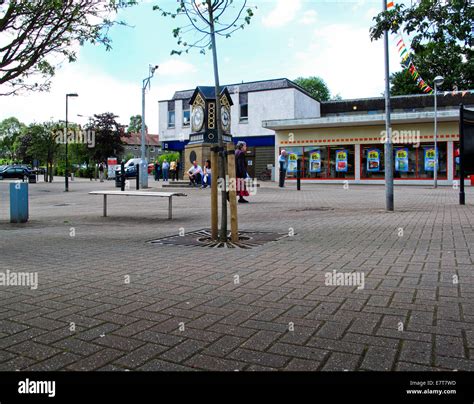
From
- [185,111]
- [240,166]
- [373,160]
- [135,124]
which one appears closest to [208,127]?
[240,166]

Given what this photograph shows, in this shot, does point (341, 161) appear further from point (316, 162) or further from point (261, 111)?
point (261, 111)

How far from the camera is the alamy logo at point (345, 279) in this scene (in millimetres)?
4941

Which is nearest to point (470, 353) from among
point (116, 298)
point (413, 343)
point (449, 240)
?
point (413, 343)

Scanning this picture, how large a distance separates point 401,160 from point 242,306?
1258 inches

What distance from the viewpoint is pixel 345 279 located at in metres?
5.12

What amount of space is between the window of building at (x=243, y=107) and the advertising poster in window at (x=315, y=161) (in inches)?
386
